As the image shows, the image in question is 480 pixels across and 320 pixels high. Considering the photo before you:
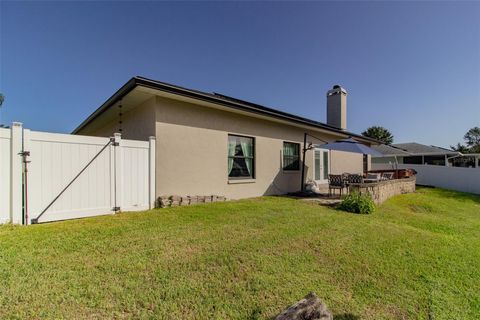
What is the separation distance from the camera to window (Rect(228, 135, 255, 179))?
885cm

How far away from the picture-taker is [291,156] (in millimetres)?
11367

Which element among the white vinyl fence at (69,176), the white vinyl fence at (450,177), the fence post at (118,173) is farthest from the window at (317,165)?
the white vinyl fence at (450,177)

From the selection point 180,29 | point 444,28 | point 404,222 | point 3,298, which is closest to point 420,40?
point 444,28

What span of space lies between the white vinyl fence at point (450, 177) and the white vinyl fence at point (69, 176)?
71.5 ft

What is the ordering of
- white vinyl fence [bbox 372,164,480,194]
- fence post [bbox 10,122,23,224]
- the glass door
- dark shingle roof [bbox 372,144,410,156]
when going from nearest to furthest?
fence post [bbox 10,122,23,224]
the glass door
white vinyl fence [bbox 372,164,480,194]
dark shingle roof [bbox 372,144,410,156]

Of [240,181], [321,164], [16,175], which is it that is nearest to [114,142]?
[16,175]

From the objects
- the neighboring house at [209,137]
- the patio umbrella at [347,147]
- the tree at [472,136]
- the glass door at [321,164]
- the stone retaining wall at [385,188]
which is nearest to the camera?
the neighboring house at [209,137]

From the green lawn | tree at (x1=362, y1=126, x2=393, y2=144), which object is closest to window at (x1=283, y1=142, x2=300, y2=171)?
the green lawn

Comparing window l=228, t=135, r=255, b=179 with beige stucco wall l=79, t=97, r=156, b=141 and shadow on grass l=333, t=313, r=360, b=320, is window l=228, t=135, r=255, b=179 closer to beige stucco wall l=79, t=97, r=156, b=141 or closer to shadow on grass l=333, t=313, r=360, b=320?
beige stucco wall l=79, t=97, r=156, b=141

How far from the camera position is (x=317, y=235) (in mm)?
4934

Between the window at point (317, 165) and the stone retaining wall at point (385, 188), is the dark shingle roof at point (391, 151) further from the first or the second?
the window at point (317, 165)

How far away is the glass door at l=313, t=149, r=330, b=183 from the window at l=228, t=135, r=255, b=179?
4807mm

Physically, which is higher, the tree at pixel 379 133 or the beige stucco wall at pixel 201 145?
the tree at pixel 379 133

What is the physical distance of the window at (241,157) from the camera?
885 centimetres
